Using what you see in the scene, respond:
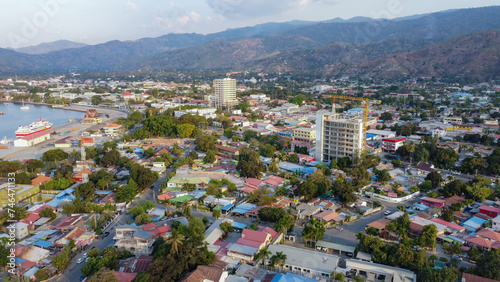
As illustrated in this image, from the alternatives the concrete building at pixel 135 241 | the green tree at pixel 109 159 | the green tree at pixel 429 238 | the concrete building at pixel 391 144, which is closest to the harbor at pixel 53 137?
the green tree at pixel 109 159

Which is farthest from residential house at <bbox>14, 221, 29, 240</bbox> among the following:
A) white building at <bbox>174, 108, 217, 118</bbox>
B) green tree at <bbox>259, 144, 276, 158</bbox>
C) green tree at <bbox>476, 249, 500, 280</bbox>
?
white building at <bbox>174, 108, 217, 118</bbox>

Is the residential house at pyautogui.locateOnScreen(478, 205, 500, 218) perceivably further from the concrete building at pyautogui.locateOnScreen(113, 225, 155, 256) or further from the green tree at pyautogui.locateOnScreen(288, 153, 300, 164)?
the concrete building at pyautogui.locateOnScreen(113, 225, 155, 256)

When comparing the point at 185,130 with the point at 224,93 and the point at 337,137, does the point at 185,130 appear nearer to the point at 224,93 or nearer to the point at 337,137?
the point at 337,137

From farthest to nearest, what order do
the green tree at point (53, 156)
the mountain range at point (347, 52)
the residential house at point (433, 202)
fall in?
the mountain range at point (347, 52)
the green tree at point (53, 156)
the residential house at point (433, 202)

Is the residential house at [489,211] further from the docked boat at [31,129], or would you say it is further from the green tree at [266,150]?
the docked boat at [31,129]

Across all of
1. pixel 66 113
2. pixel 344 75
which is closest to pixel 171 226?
pixel 66 113

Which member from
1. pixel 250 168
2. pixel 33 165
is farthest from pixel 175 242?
pixel 33 165
